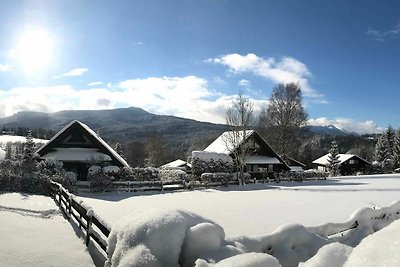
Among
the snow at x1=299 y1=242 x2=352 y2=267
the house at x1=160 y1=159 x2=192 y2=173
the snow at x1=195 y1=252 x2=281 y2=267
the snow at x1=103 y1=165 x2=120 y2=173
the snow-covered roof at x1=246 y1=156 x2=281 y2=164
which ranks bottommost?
the house at x1=160 y1=159 x2=192 y2=173

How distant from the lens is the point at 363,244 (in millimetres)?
2383

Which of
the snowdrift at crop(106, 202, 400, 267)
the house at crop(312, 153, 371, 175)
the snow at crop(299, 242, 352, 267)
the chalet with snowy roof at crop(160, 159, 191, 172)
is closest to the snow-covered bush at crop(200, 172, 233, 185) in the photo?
the chalet with snowy roof at crop(160, 159, 191, 172)

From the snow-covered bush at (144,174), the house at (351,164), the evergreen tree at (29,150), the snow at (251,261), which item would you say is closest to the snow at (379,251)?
the snow at (251,261)

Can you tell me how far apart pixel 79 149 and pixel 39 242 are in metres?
23.8

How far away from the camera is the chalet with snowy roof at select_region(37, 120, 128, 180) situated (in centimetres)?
3064

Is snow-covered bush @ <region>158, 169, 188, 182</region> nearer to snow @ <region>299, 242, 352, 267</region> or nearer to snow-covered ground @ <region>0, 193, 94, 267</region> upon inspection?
snow-covered ground @ <region>0, 193, 94, 267</region>

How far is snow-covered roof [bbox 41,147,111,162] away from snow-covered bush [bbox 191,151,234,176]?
899 centimetres

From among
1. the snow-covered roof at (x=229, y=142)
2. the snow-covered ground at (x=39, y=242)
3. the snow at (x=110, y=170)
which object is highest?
the snow-covered roof at (x=229, y=142)

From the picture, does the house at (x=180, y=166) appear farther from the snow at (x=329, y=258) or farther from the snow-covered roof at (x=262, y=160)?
the snow at (x=329, y=258)

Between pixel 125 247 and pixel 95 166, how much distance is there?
2533cm

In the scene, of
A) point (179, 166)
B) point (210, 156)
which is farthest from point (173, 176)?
point (179, 166)

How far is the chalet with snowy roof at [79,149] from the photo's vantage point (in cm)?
3064

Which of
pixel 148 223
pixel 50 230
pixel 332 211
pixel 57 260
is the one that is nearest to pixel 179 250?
pixel 148 223

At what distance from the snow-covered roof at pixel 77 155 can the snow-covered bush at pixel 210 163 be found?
29.5 ft
